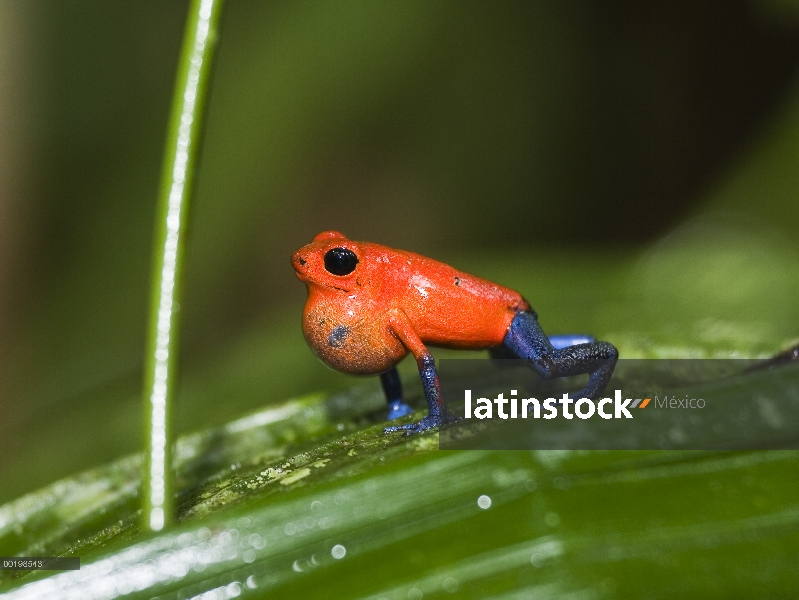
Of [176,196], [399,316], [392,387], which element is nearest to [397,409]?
[392,387]

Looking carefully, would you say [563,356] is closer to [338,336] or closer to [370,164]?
[338,336]

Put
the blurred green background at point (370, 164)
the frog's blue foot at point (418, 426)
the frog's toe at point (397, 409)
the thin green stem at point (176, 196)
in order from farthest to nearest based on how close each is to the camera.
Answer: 1. the blurred green background at point (370, 164)
2. the frog's toe at point (397, 409)
3. the frog's blue foot at point (418, 426)
4. the thin green stem at point (176, 196)

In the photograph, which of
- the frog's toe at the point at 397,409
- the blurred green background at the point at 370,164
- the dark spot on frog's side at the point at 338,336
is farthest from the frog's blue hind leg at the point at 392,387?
the blurred green background at the point at 370,164

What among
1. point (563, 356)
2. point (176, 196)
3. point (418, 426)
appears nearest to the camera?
point (176, 196)

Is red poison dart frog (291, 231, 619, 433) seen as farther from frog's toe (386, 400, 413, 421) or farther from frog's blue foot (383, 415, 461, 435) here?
frog's blue foot (383, 415, 461, 435)

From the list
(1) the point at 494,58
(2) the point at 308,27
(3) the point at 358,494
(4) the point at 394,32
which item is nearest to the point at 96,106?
(2) the point at 308,27

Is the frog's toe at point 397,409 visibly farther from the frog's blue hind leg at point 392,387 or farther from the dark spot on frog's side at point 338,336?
the dark spot on frog's side at point 338,336

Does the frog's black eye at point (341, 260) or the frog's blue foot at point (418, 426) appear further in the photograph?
the frog's black eye at point (341, 260)
